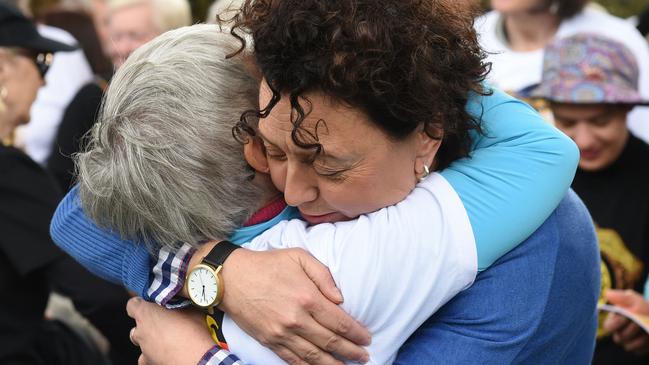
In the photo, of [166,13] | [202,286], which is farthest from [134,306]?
[166,13]

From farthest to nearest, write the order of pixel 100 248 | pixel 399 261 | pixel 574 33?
pixel 574 33 < pixel 100 248 < pixel 399 261

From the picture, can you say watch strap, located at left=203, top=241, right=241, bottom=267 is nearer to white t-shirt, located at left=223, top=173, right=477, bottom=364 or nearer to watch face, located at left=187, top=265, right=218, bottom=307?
watch face, located at left=187, top=265, right=218, bottom=307

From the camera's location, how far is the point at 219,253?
6.07ft

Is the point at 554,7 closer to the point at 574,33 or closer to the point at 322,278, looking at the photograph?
the point at 574,33

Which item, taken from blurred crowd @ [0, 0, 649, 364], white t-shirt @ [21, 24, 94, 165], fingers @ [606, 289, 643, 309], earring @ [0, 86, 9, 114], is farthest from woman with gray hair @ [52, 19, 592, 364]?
white t-shirt @ [21, 24, 94, 165]

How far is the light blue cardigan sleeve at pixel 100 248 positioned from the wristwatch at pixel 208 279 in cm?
14

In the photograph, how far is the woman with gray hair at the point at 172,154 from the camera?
1.82m

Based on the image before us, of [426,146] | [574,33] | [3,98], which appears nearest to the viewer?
[426,146]

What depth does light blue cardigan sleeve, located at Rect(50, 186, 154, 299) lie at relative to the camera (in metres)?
1.94

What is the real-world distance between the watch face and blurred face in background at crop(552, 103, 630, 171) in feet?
6.53

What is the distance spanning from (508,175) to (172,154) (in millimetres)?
696

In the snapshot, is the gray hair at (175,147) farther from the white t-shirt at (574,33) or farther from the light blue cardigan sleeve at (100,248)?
the white t-shirt at (574,33)

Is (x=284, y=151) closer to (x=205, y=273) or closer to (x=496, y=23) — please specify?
(x=205, y=273)

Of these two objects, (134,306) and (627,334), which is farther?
(627,334)
